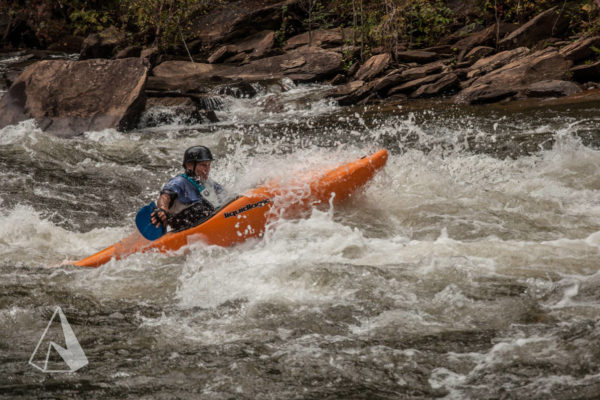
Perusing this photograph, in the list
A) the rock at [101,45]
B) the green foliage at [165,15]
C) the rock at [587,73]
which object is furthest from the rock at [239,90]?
the rock at [587,73]

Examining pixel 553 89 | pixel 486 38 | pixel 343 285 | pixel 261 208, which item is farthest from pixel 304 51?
pixel 343 285

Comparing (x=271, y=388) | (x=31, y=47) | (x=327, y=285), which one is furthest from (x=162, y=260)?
(x=31, y=47)

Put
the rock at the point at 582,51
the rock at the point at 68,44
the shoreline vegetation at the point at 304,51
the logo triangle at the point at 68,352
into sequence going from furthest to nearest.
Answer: the rock at the point at 68,44
the rock at the point at 582,51
the shoreline vegetation at the point at 304,51
the logo triangle at the point at 68,352

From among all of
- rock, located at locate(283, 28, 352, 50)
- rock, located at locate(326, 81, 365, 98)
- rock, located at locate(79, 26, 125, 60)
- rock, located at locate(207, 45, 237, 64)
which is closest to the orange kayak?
rock, located at locate(326, 81, 365, 98)

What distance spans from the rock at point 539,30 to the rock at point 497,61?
2.03 ft

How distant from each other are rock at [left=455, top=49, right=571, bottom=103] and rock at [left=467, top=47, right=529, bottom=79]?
533 mm

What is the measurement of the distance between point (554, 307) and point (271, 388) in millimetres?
1848

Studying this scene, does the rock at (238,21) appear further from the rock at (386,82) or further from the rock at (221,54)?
the rock at (386,82)

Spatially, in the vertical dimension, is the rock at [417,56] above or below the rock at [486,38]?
below

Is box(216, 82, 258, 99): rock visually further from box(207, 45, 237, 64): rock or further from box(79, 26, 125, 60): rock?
box(79, 26, 125, 60): rock

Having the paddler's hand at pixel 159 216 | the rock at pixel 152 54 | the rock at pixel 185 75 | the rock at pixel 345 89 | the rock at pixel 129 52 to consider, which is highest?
the rock at pixel 129 52

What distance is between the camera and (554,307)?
384cm

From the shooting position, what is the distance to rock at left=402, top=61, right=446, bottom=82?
12163mm

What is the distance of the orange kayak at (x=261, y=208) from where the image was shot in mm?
5414
